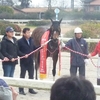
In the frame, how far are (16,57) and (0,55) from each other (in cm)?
36

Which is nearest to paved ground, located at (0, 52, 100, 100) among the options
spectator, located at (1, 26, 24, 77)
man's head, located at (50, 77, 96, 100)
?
spectator, located at (1, 26, 24, 77)

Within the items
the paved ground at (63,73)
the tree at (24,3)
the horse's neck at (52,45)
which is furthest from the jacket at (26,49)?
the tree at (24,3)

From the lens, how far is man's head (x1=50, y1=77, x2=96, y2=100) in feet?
7.19

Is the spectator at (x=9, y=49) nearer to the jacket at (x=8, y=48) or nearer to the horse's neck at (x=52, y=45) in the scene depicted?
the jacket at (x=8, y=48)

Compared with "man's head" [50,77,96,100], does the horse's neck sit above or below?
below

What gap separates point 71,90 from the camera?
2197 mm

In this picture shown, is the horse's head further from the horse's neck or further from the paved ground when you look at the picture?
the paved ground

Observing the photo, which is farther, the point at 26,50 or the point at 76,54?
the point at 76,54

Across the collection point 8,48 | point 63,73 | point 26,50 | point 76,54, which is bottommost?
point 63,73

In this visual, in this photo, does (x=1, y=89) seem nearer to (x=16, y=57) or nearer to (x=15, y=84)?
(x=15, y=84)

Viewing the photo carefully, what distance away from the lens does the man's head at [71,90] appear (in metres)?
2.19

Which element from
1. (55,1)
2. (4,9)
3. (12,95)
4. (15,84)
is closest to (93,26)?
(15,84)

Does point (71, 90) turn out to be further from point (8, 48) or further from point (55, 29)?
point (55, 29)

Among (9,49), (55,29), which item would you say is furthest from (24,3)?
(9,49)
